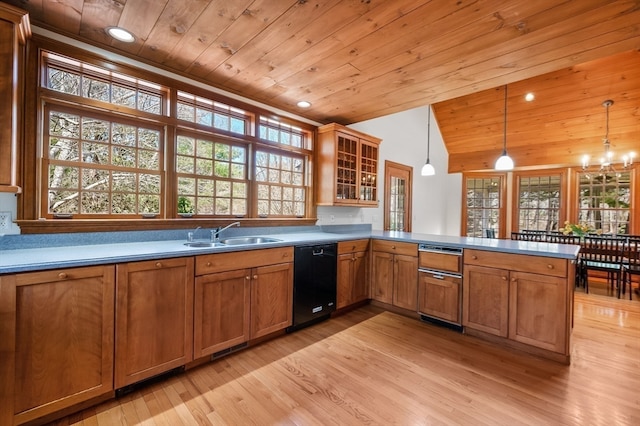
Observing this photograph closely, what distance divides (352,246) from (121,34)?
2.75 metres

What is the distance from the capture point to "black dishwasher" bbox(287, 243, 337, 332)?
280 centimetres

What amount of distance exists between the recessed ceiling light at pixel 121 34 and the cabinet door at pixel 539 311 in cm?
356

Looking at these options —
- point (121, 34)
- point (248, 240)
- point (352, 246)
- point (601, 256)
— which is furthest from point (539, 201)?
point (121, 34)

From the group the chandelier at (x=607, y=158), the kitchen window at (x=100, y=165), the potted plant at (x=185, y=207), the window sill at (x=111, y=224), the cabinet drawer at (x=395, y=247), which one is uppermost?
the chandelier at (x=607, y=158)

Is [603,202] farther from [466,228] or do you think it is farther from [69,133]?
[69,133]

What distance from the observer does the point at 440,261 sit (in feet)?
9.84

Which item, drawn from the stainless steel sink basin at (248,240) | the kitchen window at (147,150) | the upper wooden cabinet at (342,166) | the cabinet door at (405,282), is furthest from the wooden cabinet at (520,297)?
the kitchen window at (147,150)

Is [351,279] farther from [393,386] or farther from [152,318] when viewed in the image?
[152,318]

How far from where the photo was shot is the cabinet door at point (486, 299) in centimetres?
262

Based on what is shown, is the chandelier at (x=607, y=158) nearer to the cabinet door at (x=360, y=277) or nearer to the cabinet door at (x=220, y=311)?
the cabinet door at (x=360, y=277)

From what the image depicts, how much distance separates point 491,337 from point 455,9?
107 inches

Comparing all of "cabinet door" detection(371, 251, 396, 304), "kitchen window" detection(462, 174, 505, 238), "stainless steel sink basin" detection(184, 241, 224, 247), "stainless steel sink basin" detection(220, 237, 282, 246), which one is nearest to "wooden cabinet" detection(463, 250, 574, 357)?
"cabinet door" detection(371, 251, 396, 304)

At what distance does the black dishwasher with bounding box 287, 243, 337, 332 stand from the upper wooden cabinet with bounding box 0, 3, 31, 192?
1976mm

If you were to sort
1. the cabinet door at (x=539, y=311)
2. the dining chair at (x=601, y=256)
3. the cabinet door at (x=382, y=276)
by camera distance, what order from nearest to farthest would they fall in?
the cabinet door at (x=539, y=311), the cabinet door at (x=382, y=276), the dining chair at (x=601, y=256)
